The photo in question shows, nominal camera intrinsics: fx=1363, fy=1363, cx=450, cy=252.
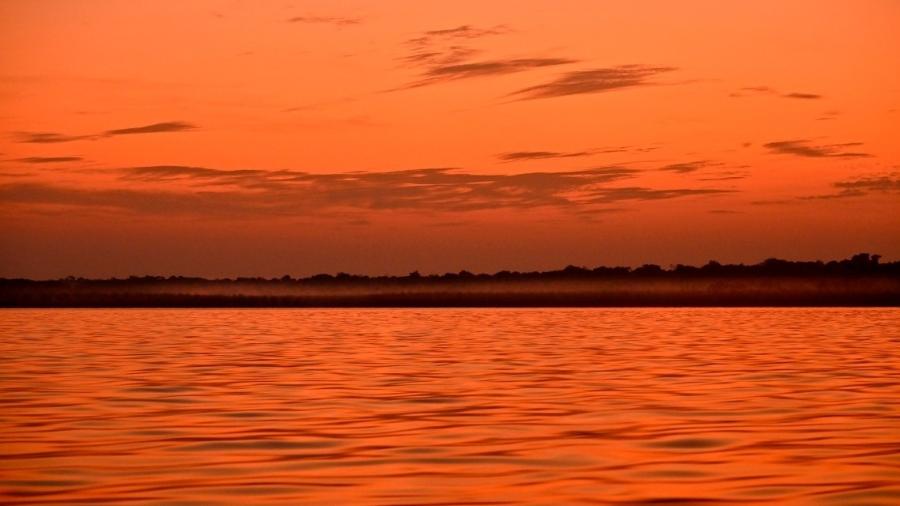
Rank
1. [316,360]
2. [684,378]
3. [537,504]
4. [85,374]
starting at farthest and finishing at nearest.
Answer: [316,360] < [85,374] < [684,378] < [537,504]

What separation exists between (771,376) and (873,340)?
15.9 m

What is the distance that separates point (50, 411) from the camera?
1878 cm

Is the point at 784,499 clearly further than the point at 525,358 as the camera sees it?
No

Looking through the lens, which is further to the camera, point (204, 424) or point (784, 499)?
point (204, 424)

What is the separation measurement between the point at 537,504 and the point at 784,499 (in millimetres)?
2128

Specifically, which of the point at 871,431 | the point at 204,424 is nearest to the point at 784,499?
the point at 871,431

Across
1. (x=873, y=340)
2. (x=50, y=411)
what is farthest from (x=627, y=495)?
(x=873, y=340)

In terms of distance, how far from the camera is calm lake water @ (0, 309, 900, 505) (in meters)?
12.0

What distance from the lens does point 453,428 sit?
1653cm

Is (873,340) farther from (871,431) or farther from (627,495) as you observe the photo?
(627,495)

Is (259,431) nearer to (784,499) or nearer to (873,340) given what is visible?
(784,499)

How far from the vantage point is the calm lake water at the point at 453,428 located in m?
12.0

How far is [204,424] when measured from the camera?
17156 mm

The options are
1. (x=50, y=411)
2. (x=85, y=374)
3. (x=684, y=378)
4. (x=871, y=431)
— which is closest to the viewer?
(x=871, y=431)
